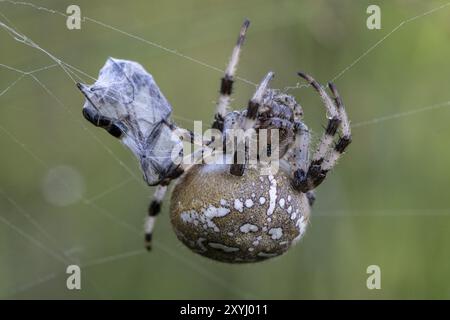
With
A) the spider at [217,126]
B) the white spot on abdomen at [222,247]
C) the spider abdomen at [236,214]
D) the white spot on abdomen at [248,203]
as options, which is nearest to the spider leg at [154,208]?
the spider at [217,126]

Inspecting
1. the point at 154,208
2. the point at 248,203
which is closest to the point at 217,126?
the point at 248,203

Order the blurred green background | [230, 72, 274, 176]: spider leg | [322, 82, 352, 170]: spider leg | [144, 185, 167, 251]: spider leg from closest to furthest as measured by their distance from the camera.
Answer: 1. [230, 72, 274, 176]: spider leg
2. [322, 82, 352, 170]: spider leg
3. [144, 185, 167, 251]: spider leg
4. the blurred green background

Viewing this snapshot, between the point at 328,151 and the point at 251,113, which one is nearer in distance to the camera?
the point at 251,113

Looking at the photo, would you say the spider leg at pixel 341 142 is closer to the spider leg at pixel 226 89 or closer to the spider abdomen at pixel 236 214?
the spider abdomen at pixel 236 214

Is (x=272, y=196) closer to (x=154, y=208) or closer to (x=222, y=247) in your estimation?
(x=222, y=247)

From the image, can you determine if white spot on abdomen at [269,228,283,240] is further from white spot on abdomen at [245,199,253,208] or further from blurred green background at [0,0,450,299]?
blurred green background at [0,0,450,299]

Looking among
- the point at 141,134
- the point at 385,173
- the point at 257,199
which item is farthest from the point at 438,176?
the point at 141,134

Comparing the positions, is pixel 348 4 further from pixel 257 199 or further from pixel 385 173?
pixel 257 199

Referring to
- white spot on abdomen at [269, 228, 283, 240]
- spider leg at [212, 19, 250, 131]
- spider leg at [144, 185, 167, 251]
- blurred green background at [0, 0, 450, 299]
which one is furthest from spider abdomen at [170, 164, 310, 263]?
blurred green background at [0, 0, 450, 299]
